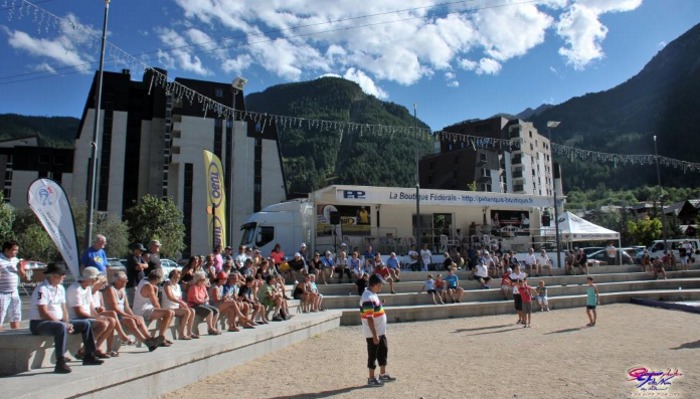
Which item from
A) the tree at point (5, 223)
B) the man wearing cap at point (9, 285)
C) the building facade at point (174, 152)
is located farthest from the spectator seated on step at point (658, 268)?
the building facade at point (174, 152)

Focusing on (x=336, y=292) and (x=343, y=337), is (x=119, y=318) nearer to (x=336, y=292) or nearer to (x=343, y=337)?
(x=343, y=337)

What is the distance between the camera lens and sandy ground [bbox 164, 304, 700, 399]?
6738mm

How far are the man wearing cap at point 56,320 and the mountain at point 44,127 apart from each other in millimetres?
90000

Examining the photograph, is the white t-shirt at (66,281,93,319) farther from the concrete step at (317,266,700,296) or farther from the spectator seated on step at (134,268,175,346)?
the concrete step at (317,266,700,296)

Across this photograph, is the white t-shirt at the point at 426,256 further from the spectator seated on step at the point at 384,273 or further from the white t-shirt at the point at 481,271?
the spectator seated on step at the point at 384,273

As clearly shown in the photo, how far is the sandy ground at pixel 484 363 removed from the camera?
6.74m

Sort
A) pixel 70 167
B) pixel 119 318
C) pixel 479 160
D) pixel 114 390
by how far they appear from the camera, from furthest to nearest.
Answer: pixel 479 160
pixel 70 167
pixel 119 318
pixel 114 390

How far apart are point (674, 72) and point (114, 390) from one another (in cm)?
17018

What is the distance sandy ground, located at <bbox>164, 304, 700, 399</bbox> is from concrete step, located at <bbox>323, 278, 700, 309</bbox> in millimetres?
1819

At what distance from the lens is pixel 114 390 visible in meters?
5.34

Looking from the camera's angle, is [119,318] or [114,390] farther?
[119,318]

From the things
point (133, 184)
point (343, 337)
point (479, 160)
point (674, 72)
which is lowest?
point (343, 337)

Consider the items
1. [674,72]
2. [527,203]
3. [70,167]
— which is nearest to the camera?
[527,203]

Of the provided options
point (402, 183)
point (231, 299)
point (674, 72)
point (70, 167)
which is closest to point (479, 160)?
point (402, 183)
